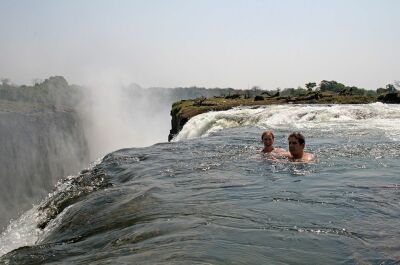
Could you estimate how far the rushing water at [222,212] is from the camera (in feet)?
15.6

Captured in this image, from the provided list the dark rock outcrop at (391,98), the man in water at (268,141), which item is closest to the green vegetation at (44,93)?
the dark rock outcrop at (391,98)

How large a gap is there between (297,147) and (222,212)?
4.67 m

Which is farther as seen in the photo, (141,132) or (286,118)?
(141,132)

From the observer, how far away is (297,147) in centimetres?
1057

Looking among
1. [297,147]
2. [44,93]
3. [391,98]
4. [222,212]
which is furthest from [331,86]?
[222,212]

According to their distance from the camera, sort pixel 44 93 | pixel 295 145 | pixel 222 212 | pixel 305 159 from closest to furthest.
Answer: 1. pixel 222 212
2. pixel 295 145
3. pixel 305 159
4. pixel 44 93

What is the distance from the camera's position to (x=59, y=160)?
62.1 metres

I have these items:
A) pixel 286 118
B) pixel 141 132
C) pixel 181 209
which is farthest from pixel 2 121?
pixel 181 209

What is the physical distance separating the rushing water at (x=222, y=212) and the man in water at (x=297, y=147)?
369 mm

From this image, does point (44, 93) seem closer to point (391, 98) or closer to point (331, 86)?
point (331, 86)

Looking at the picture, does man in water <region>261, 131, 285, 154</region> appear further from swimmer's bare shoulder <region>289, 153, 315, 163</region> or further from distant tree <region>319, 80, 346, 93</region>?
distant tree <region>319, 80, 346, 93</region>

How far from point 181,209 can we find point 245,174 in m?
3.27

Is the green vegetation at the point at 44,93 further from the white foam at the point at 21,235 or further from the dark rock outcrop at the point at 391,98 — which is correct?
the white foam at the point at 21,235

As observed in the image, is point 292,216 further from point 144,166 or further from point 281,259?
point 144,166
